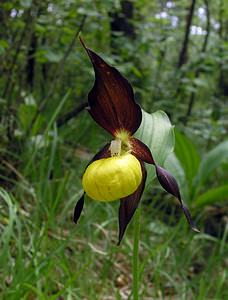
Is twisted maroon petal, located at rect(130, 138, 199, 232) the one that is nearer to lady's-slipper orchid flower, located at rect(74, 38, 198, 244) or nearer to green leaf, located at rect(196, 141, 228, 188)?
lady's-slipper orchid flower, located at rect(74, 38, 198, 244)

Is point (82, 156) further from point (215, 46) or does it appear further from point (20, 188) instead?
point (215, 46)

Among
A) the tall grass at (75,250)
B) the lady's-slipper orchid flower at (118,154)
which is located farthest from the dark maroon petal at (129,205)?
the tall grass at (75,250)

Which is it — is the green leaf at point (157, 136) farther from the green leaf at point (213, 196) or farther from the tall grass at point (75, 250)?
the green leaf at point (213, 196)

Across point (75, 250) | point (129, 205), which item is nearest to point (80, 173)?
point (75, 250)

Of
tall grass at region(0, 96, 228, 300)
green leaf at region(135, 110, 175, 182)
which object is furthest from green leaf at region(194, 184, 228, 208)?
green leaf at region(135, 110, 175, 182)

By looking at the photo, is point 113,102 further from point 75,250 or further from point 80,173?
point 80,173
